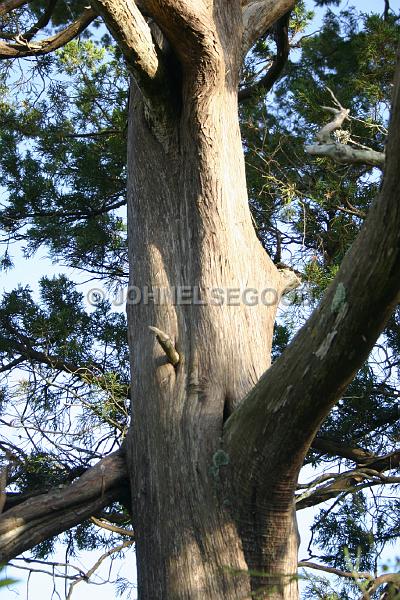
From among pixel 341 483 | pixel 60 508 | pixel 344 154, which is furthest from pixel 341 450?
pixel 344 154

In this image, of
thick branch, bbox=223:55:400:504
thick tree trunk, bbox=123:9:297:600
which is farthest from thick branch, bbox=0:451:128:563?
thick branch, bbox=223:55:400:504

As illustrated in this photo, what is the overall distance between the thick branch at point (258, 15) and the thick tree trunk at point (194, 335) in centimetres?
45

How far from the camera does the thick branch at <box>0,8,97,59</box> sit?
14.7 feet

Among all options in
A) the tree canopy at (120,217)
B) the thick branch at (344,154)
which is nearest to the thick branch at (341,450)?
the tree canopy at (120,217)

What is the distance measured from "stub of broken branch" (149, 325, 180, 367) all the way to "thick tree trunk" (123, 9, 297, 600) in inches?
1.0

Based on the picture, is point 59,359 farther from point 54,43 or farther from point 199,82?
point 199,82

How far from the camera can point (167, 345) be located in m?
3.21

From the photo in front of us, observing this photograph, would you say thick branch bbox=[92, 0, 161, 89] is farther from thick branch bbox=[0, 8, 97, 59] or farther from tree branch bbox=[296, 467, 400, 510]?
tree branch bbox=[296, 467, 400, 510]

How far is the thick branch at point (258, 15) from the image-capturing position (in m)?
4.19

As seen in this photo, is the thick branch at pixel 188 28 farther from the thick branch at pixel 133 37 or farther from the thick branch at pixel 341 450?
the thick branch at pixel 341 450

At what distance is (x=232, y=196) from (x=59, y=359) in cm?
217

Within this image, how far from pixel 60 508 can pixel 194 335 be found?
0.80 meters

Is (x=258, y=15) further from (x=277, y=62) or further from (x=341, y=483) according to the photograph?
(x=341, y=483)

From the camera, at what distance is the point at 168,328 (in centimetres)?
338
